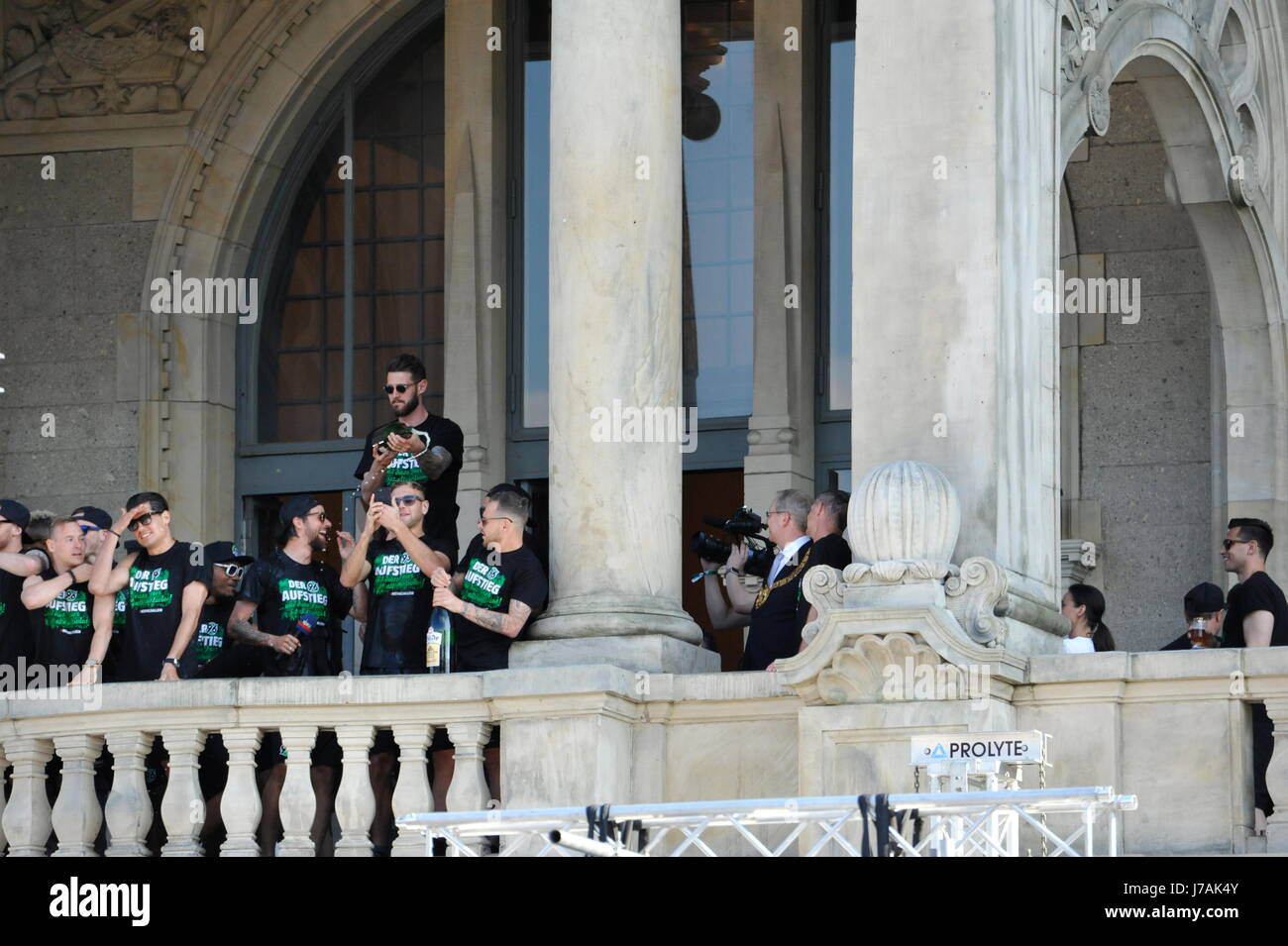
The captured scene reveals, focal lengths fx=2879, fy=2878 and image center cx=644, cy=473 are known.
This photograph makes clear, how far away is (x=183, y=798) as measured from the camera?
1346 centimetres

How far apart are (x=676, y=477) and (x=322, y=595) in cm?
194

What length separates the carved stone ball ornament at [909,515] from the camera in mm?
12859

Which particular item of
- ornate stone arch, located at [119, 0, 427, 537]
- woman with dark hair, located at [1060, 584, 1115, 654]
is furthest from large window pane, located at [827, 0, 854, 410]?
woman with dark hair, located at [1060, 584, 1115, 654]

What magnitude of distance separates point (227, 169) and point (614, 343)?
7390 millimetres

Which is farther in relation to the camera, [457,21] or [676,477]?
[457,21]

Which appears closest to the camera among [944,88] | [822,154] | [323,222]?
[944,88]

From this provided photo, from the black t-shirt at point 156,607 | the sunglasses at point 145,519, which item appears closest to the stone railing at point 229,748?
the black t-shirt at point 156,607

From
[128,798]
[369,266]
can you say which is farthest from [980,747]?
[369,266]

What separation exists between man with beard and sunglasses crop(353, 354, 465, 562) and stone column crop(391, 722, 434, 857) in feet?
4.86

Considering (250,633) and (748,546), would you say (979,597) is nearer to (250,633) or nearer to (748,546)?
(748,546)

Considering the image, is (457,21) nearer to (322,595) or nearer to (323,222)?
(323,222)

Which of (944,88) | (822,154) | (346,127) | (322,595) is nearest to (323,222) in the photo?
(346,127)

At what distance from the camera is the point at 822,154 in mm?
19750

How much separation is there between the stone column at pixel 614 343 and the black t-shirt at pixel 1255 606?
252 centimetres
